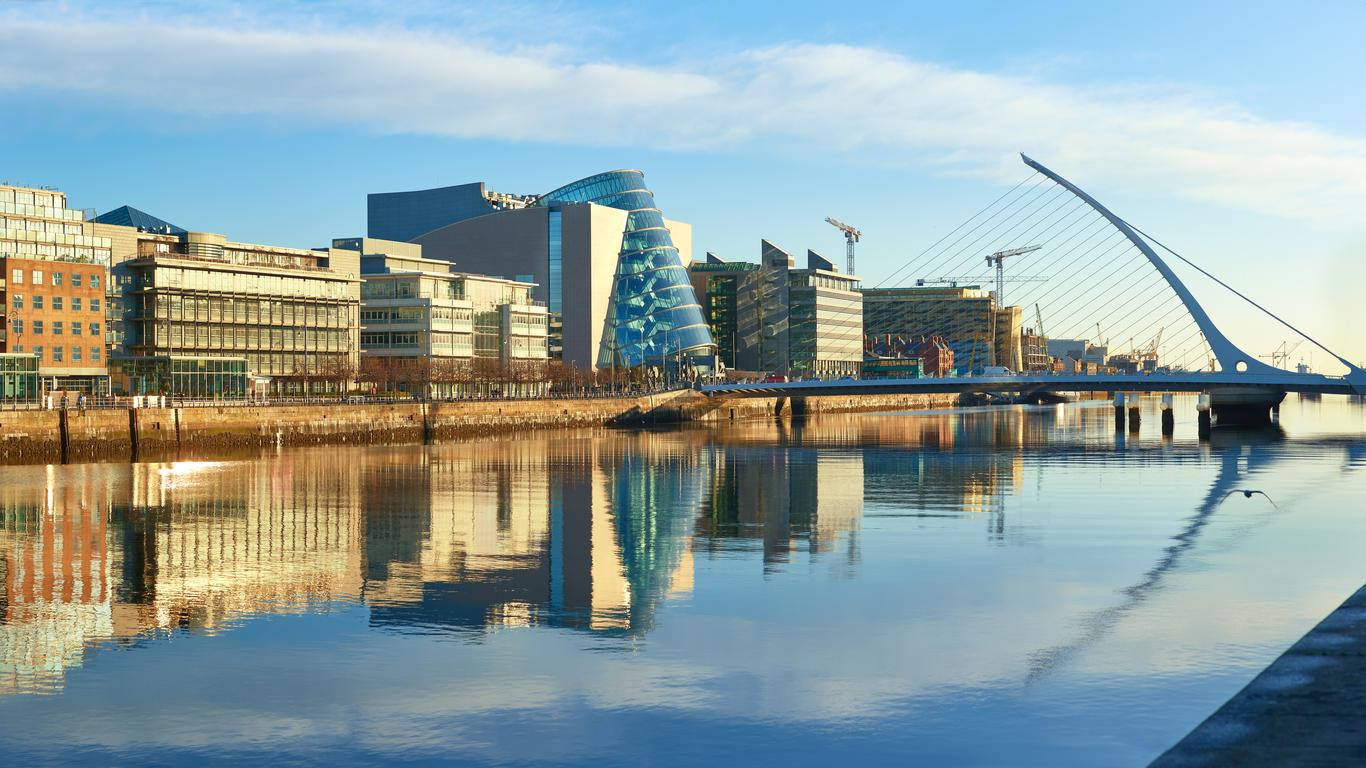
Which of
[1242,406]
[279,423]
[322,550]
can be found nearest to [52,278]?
[279,423]

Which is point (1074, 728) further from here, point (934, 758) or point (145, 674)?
point (145, 674)

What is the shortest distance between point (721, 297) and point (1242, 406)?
276 ft

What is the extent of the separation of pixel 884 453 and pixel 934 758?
5080cm

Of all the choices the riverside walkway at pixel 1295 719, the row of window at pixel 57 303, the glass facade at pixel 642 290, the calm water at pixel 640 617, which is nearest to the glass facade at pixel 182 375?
the row of window at pixel 57 303

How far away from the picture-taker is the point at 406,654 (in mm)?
18969

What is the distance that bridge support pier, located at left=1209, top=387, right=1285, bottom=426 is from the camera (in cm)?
9575

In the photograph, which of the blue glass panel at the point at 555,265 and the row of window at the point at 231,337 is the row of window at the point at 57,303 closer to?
the row of window at the point at 231,337

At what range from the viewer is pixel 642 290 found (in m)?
132

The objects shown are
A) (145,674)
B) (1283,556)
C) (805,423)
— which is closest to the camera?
(145,674)

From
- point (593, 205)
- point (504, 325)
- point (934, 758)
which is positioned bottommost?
point (934, 758)

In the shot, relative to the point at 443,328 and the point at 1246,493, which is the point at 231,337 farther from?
the point at 1246,493

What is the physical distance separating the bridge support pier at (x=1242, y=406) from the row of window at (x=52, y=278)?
66.6 meters

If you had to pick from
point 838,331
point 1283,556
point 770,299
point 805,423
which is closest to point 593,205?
point 805,423

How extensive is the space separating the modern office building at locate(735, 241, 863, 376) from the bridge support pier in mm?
76713
